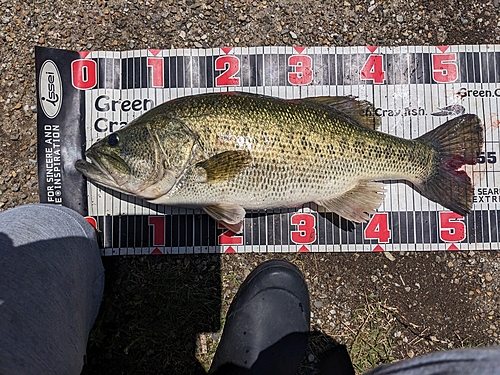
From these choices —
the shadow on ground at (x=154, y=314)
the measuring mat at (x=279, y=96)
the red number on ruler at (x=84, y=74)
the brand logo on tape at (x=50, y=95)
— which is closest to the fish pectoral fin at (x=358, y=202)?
the measuring mat at (x=279, y=96)

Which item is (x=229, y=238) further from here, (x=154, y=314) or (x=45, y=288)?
(x=45, y=288)

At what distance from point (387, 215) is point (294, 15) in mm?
1701

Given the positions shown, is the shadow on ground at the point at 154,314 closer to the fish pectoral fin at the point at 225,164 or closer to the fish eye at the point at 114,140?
the fish pectoral fin at the point at 225,164

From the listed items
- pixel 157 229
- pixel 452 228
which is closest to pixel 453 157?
pixel 452 228

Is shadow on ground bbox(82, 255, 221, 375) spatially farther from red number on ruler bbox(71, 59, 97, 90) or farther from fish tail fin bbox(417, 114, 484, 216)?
fish tail fin bbox(417, 114, 484, 216)

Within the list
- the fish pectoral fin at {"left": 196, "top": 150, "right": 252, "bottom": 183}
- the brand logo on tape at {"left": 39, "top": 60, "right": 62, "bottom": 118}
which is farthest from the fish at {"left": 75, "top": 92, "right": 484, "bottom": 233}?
the brand logo on tape at {"left": 39, "top": 60, "right": 62, "bottom": 118}

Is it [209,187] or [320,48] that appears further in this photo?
[320,48]

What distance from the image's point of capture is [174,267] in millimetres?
3020

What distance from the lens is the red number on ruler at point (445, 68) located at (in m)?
3.08

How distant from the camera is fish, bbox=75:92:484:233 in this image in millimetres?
2494

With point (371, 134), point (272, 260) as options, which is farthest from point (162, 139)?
point (371, 134)

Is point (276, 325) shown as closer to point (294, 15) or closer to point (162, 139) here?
point (162, 139)

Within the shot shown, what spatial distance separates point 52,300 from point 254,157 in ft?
4.46

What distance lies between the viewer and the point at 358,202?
2781mm
